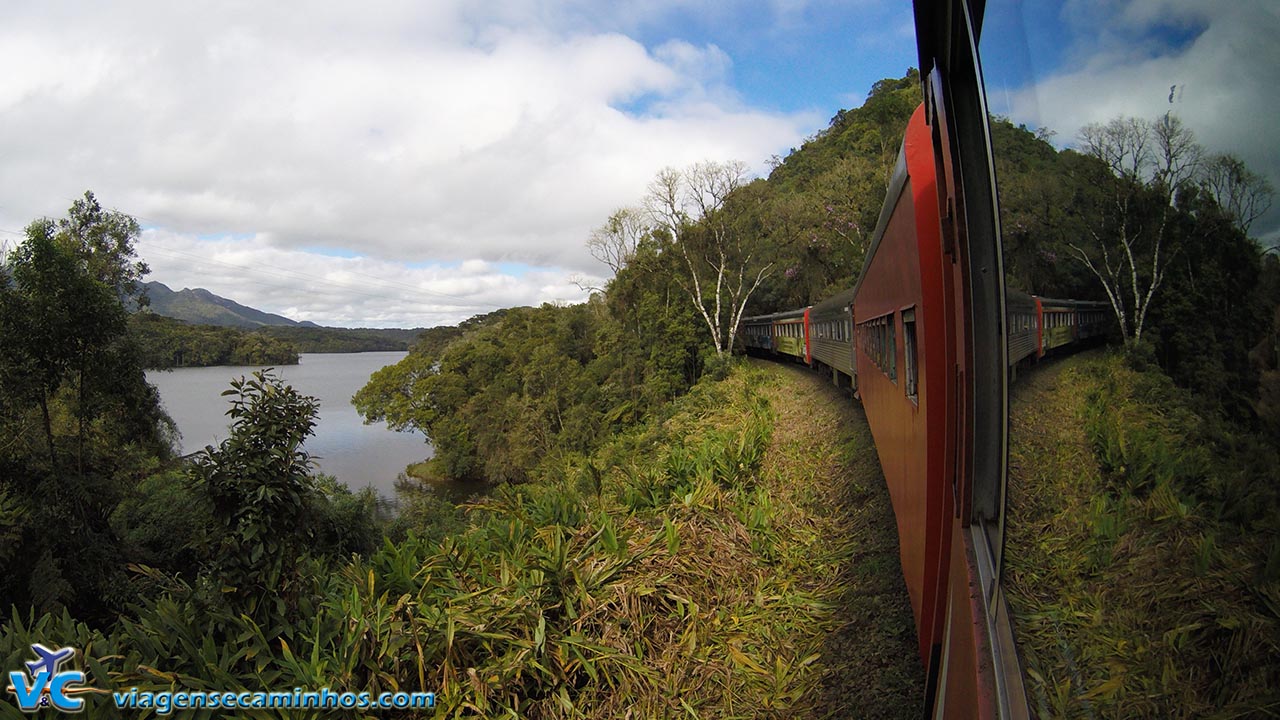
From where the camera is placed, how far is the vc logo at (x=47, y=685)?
2934 millimetres

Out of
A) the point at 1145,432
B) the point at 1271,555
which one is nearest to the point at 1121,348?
the point at 1145,432

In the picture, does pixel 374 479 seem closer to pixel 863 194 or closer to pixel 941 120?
pixel 863 194

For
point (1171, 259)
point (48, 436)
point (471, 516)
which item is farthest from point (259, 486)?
point (48, 436)

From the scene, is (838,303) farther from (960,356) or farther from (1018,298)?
(1018,298)

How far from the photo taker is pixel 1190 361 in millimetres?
677

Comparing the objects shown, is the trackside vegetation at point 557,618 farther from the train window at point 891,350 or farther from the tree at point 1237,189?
the tree at point 1237,189

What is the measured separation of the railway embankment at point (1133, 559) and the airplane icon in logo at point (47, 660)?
421 centimetres

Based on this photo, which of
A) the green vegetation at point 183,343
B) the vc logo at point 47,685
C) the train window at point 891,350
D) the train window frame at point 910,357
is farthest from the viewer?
the green vegetation at point 183,343

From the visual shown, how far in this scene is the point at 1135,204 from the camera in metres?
0.79

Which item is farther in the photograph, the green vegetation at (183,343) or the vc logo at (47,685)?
the green vegetation at (183,343)

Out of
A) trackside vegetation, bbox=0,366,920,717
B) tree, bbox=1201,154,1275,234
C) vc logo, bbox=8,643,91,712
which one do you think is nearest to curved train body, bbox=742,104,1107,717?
tree, bbox=1201,154,1275,234

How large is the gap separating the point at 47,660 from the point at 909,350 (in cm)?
480

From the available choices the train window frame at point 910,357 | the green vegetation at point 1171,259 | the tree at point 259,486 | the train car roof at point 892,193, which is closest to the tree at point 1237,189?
the green vegetation at point 1171,259

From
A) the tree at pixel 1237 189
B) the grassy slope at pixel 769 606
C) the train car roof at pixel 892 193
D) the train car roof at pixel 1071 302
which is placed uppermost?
the train car roof at pixel 892 193
